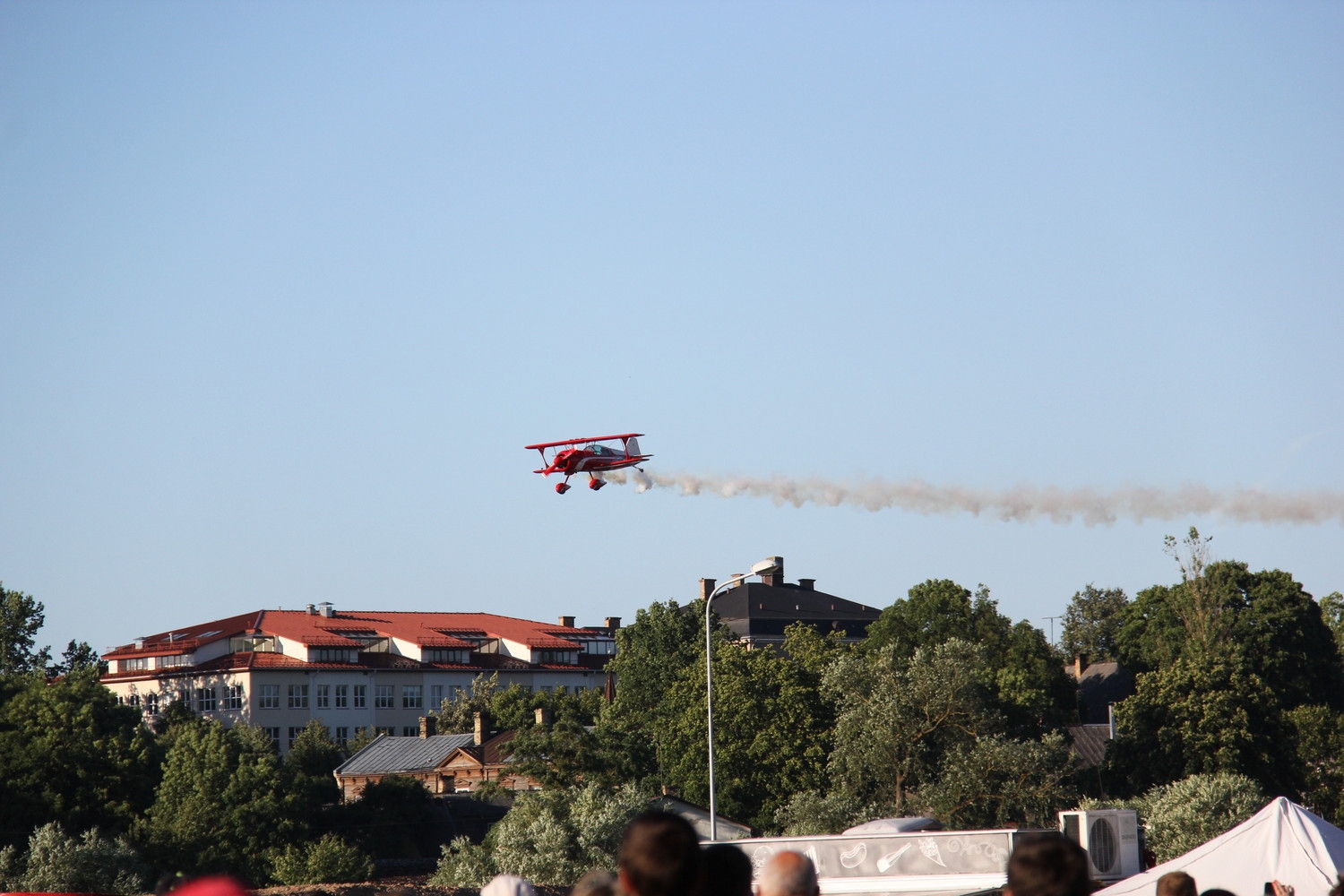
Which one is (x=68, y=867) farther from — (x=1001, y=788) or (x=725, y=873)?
(x=725, y=873)

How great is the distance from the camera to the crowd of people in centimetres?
552

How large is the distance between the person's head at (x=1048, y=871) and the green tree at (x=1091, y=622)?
436 feet

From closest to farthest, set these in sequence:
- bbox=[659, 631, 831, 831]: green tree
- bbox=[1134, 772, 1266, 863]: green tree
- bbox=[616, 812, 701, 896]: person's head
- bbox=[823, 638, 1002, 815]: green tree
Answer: bbox=[616, 812, 701, 896]: person's head → bbox=[1134, 772, 1266, 863]: green tree → bbox=[823, 638, 1002, 815]: green tree → bbox=[659, 631, 831, 831]: green tree

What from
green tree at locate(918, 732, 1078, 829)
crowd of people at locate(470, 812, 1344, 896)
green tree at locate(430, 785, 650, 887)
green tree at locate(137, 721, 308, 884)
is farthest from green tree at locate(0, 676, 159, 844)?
crowd of people at locate(470, 812, 1344, 896)

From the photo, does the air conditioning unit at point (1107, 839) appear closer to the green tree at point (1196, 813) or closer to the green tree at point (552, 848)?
the green tree at point (552, 848)

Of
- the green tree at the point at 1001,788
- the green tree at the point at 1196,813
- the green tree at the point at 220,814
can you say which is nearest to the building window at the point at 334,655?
the green tree at the point at 220,814

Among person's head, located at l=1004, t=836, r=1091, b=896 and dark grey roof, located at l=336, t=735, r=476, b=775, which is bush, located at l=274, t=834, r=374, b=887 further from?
person's head, located at l=1004, t=836, r=1091, b=896

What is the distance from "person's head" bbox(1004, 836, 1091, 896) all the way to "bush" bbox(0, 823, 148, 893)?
4494 centimetres

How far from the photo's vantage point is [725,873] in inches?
222

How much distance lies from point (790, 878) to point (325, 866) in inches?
2080

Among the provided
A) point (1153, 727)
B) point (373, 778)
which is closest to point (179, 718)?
point (373, 778)

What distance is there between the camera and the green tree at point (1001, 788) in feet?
171

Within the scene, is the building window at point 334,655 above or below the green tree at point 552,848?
above

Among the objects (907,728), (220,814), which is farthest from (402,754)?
(907,728)
